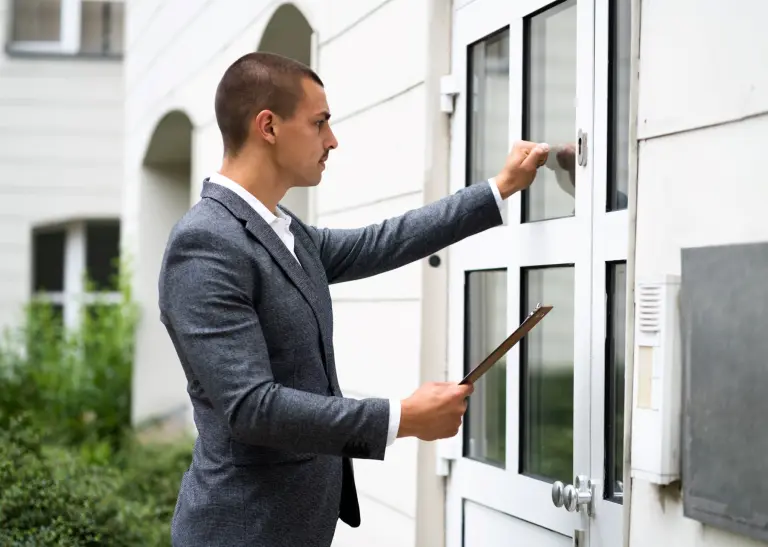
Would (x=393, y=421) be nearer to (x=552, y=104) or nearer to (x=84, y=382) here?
(x=552, y=104)

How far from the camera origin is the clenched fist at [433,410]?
1831mm

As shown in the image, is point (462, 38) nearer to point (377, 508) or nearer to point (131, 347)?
point (377, 508)

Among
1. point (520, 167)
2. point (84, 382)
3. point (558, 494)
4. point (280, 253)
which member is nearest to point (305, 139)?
point (280, 253)

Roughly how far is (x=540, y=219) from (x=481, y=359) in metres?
0.46

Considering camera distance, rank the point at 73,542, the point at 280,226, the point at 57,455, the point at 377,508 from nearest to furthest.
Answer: the point at 280,226, the point at 377,508, the point at 73,542, the point at 57,455

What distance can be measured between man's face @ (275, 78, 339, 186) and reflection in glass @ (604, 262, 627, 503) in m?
0.62

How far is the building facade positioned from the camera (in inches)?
65.4

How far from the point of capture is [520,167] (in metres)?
2.28

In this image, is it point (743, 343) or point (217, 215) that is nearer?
point (743, 343)

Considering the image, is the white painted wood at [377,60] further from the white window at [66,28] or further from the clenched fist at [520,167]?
the white window at [66,28]

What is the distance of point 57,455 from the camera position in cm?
528

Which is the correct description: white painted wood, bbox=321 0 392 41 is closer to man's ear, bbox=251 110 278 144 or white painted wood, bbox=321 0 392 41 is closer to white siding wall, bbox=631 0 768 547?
man's ear, bbox=251 110 278 144

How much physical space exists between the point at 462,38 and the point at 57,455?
3439mm

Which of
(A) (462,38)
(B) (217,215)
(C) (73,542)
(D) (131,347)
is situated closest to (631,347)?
(B) (217,215)
